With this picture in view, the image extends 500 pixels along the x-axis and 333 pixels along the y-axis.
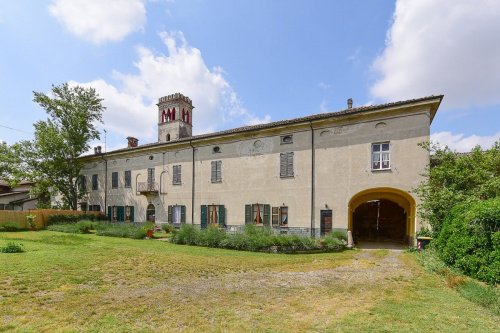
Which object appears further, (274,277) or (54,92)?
(54,92)

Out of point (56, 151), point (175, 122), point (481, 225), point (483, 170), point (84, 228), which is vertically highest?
point (175, 122)

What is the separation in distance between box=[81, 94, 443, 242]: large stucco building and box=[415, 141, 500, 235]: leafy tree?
8.42ft

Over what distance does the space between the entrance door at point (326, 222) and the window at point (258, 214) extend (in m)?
3.81

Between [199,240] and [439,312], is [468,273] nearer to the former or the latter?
[439,312]

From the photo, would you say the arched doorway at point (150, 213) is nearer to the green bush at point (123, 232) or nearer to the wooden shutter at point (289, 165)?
the green bush at point (123, 232)

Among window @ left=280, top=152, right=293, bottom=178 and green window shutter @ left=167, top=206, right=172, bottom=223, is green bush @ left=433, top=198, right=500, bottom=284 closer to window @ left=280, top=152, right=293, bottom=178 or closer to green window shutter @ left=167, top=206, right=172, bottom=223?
window @ left=280, top=152, right=293, bottom=178

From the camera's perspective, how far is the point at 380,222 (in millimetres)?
24328

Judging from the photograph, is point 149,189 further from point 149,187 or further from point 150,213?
point 150,213

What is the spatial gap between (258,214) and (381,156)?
30.2 feet

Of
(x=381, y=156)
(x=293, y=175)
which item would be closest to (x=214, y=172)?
(x=293, y=175)

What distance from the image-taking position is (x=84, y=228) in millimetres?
23219

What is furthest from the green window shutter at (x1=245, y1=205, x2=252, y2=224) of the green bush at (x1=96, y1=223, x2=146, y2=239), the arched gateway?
the arched gateway

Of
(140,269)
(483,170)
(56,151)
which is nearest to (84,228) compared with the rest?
(56,151)

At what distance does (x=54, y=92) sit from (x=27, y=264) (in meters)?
26.0
